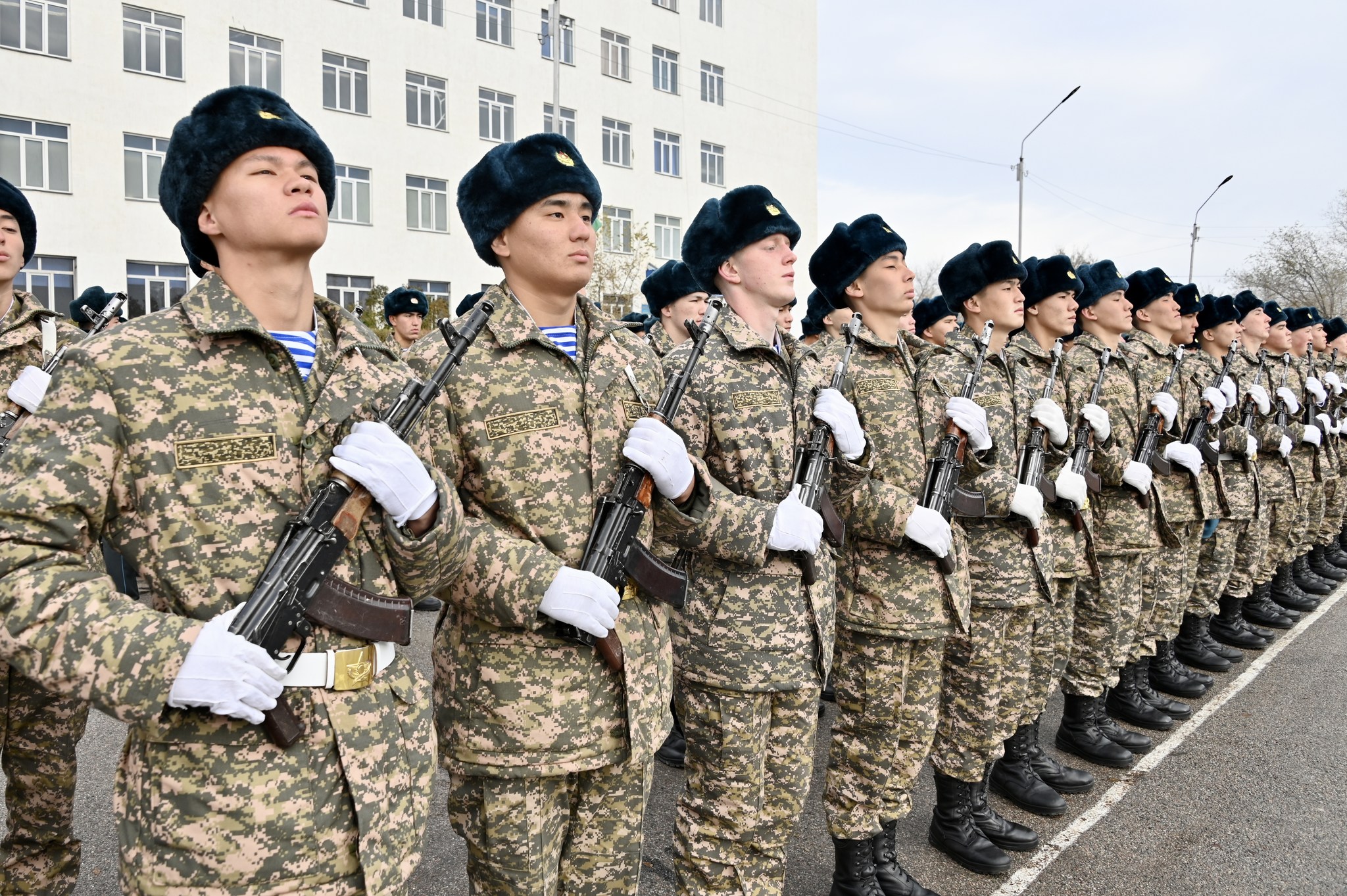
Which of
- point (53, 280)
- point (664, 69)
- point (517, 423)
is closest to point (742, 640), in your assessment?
point (517, 423)

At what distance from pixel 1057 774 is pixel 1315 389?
18.7ft

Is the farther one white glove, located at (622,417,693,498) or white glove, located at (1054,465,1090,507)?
white glove, located at (1054,465,1090,507)

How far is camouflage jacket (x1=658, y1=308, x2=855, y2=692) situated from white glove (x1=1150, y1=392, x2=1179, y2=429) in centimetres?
339

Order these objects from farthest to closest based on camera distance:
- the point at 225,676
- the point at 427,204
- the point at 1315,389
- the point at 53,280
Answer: the point at 427,204 → the point at 53,280 → the point at 1315,389 → the point at 225,676

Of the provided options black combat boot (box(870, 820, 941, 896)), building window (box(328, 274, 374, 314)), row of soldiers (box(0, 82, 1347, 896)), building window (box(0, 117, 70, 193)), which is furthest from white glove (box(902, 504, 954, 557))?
building window (box(328, 274, 374, 314))

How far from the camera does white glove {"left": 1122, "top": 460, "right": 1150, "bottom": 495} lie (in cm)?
520

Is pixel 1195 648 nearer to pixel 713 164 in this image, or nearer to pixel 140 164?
pixel 140 164

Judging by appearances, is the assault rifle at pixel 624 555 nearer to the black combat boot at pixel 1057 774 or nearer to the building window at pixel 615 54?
the black combat boot at pixel 1057 774

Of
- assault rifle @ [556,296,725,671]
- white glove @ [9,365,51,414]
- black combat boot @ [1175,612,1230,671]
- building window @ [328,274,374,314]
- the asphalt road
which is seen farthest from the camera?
building window @ [328,274,374,314]

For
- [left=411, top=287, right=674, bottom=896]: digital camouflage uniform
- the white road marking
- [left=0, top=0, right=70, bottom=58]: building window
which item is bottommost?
the white road marking

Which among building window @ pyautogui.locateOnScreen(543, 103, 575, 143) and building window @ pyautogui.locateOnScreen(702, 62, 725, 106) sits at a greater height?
building window @ pyautogui.locateOnScreen(702, 62, 725, 106)

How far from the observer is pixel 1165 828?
4.05m

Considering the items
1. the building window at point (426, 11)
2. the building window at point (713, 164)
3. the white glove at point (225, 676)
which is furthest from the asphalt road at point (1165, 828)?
the building window at point (713, 164)

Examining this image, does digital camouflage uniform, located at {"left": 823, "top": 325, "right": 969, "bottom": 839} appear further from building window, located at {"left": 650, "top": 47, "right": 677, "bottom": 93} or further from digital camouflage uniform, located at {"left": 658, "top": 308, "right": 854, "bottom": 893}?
building window, located at {"left": 650, "top": 47, "right": 677, "bottom": 93}
